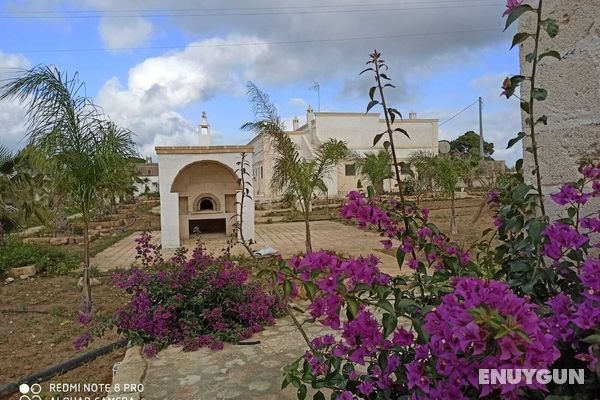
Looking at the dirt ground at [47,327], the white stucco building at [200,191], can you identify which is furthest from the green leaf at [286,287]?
the white stucco building at [200,191]

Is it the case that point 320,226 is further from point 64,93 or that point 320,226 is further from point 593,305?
point 593,305

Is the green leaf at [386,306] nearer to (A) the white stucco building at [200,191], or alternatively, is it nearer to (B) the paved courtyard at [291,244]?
(B) the paved courtyard at [291,244]

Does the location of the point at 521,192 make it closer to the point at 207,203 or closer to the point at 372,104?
the point at 372,104

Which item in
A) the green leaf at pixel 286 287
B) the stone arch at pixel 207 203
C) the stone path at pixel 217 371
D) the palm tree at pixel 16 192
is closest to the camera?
the green leaf at pixel 286 287

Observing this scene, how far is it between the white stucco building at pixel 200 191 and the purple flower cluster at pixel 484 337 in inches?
363

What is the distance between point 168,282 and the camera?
14.1 ft

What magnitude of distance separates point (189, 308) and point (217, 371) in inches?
40.7

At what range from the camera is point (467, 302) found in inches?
39.1

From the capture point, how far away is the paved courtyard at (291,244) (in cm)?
945

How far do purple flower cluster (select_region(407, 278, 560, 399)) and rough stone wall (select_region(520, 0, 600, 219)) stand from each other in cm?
111

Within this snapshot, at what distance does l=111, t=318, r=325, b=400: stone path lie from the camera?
2.96 meters

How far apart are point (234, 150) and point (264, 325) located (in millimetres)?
7487

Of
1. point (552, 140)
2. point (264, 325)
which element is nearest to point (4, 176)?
point (264, 325)

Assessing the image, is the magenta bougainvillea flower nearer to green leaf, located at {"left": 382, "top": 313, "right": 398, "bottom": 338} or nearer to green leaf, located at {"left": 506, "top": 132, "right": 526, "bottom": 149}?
green leaf, located at {"left": 506, "top": 132, "right": 526, "bottom": 149}
